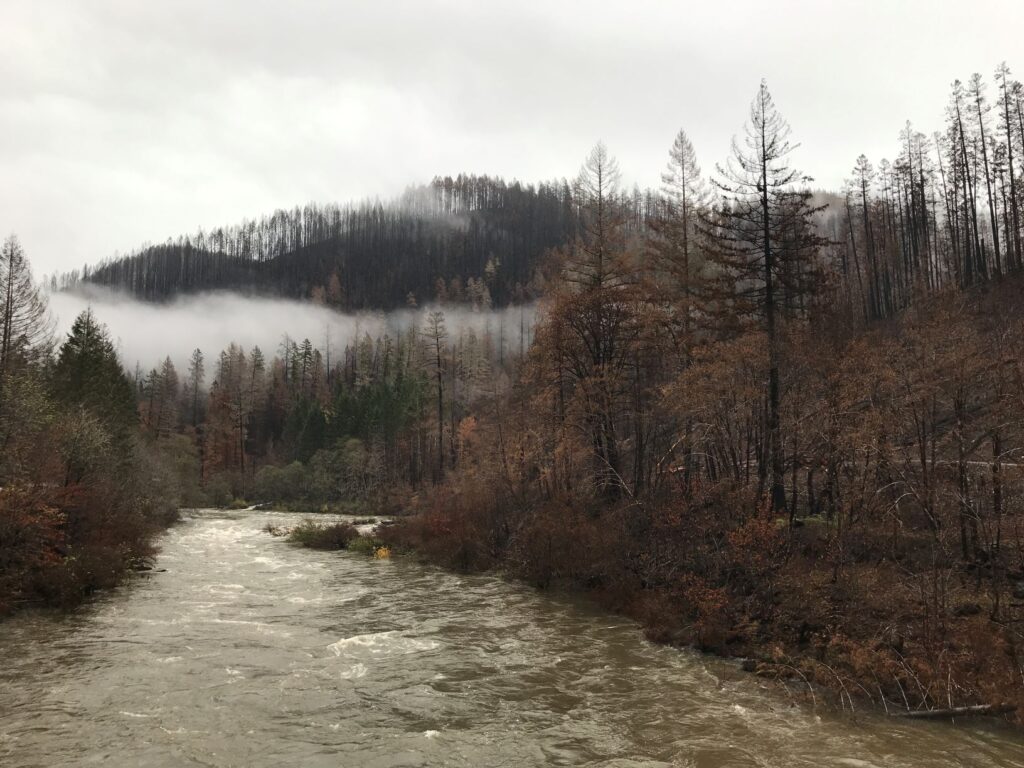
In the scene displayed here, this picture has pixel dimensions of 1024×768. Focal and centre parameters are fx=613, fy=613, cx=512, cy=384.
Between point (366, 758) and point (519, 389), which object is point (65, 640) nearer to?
point (366, 758)

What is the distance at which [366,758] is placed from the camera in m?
8.81

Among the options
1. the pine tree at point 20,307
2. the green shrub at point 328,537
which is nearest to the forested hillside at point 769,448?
the green shrub at point 328,537

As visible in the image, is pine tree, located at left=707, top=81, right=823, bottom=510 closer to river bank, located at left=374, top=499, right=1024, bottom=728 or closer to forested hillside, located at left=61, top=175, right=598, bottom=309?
river bank, located at left=374, top=499, right=1024, bottom=728

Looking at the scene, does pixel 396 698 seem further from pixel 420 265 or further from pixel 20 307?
pixel 420 265

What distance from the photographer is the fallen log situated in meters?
10.1

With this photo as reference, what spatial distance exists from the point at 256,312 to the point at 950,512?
18207 cm

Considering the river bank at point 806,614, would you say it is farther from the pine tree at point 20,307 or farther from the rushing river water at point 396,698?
the pine tree at point 20,307

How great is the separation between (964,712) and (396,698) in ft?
32.0

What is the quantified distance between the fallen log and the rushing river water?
312 millimetres

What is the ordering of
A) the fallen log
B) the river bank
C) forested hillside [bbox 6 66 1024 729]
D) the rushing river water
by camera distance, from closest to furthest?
the rushing river water, the fallen log, the river bank, forested hillside [bbox 6 66 1024 729]

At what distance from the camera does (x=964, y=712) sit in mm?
10250

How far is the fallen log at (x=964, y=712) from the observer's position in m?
10.1

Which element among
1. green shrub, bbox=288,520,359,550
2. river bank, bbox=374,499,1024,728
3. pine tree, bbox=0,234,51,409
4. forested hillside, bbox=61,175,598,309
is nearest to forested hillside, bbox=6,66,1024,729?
river bank, bbox=374,499,1024,728

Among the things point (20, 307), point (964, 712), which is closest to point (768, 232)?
point (964, 712)
